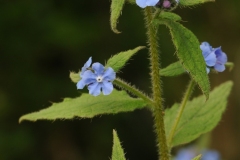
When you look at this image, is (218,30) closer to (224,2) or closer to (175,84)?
(224,2)

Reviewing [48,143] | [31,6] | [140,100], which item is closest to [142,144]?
[48,143]

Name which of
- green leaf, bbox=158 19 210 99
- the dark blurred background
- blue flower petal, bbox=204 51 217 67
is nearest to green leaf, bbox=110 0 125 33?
green leaf, bbox=158 19 210 99

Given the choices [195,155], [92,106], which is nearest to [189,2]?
[92,106]

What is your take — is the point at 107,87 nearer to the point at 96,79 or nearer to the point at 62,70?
the point at 96,79

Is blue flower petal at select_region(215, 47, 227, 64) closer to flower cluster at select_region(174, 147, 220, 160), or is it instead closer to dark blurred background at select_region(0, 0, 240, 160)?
flower cluster at select_region(174, 147, 220, 160)

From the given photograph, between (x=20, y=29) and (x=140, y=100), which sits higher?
(x=20, y=29)

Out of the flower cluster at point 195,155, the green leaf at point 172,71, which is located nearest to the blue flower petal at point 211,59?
the green leaf at point 172,71
